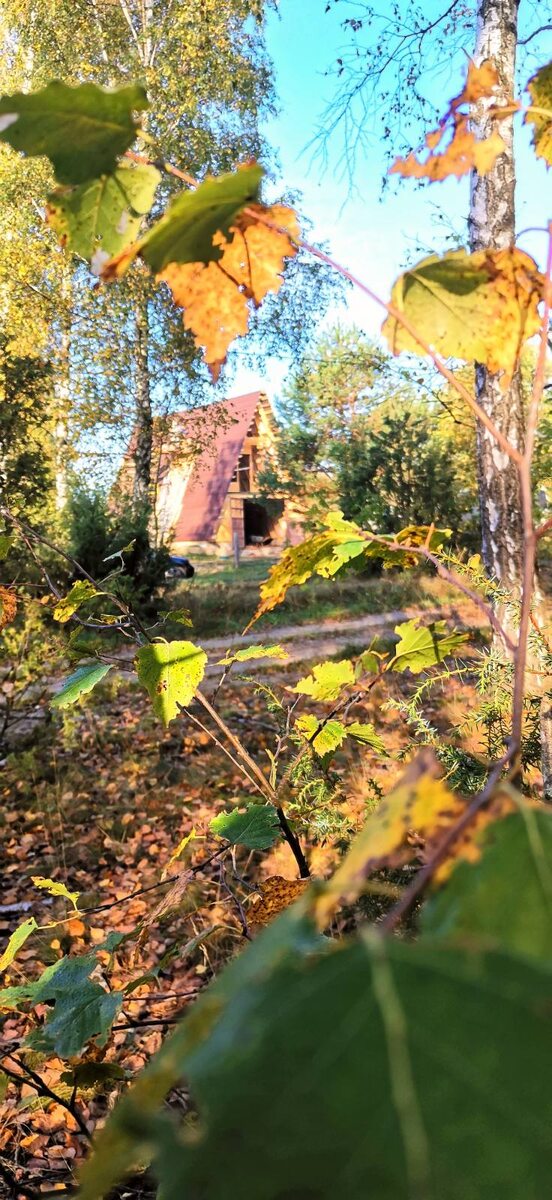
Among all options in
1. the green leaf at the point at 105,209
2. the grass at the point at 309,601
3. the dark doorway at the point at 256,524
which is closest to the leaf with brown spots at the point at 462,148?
the green leaf at the point at 105,209

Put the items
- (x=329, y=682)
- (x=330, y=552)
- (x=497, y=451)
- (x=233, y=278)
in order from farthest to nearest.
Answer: (x=497, y=451), (x=329, y=682), (x=330, y=552), (x=233, y=278)

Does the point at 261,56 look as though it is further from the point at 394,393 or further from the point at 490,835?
the point at 490,835

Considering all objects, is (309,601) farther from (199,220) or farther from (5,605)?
(199,220)

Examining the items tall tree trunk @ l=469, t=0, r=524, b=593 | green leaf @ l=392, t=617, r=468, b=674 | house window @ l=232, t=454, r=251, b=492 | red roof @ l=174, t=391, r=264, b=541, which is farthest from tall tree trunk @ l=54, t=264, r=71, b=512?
house window @ l=232, t=454, r=251, b=492

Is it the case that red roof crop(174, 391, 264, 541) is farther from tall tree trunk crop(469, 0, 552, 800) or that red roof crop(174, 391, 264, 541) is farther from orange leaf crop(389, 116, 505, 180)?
orange leaf crop(389, 116, 505, 180)

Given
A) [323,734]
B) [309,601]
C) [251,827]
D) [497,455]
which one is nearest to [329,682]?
[323,734]

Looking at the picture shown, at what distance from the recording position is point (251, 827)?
1053 millimetres

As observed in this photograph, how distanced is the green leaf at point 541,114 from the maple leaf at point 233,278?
35 cm

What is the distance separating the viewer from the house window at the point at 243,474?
22.9 metres

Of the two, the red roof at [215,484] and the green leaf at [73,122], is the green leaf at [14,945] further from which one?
the red roof at [215,484]

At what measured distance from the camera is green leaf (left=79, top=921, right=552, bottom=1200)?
0.19 meters

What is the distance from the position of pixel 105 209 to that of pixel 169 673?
0.65m

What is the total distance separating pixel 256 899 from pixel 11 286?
11060mm

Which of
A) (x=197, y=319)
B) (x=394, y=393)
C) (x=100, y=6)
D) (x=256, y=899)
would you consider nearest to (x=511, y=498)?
(x=256, y=899)
